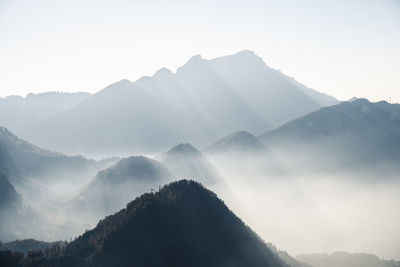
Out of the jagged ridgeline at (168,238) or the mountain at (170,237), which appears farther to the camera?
the mountain at (170,237)

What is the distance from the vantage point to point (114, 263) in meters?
104

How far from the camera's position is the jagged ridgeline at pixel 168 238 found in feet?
351

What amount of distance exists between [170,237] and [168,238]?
0.77 meters

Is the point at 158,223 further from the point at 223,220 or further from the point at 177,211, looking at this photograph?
the point at 223,220

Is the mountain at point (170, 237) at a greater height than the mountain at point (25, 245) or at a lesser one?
lesser

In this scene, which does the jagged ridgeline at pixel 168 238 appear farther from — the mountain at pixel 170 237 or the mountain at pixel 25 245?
the mountain at pixel 25 245

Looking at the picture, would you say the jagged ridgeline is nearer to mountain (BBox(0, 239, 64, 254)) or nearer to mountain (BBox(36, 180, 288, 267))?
mountain (BBox(36, 180, 288, 267))

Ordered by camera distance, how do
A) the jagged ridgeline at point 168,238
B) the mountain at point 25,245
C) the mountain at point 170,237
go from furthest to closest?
the mountain at point 25,245 < the mountain at point 170,237 < the jagged ridgeline at point 168,238

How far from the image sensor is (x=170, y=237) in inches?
4569

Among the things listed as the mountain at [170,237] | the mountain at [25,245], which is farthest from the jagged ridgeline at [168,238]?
the mountain at [25,245]

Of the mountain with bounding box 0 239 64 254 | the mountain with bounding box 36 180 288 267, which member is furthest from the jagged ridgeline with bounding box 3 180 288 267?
the mountain with bounding box 0 239 64 254

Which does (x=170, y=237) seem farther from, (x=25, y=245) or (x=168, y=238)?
(x=25, y=245)

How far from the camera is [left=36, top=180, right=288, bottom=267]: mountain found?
4232 inches

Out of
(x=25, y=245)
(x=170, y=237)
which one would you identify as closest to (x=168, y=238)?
(x=170, y=237)
